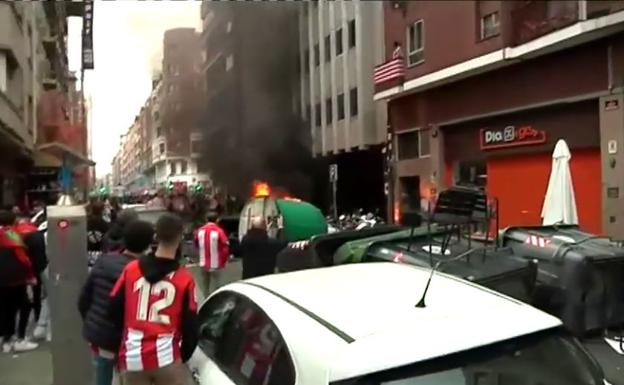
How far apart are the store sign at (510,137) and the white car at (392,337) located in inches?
473

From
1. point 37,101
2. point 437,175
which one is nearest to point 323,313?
point 437,175

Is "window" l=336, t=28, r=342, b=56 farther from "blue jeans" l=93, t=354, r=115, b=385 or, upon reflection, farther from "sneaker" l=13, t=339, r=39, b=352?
"blue jeans" l=93, t=354, r=115, b=385

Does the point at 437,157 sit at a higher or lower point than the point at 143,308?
higher

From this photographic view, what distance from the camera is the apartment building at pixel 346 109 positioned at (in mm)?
18969

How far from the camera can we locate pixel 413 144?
62.9 ft

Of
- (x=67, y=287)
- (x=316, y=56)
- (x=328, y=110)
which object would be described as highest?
(x=316, y=56)

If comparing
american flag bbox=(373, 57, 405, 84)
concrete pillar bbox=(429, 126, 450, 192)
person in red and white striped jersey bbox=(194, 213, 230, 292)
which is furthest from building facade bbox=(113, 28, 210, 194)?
concrete pillar bbox=(429, 126, 450, 192)

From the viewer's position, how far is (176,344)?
315cm

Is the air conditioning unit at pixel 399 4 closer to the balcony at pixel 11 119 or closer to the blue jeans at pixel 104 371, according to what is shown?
the blue jeans at pixel 104 371

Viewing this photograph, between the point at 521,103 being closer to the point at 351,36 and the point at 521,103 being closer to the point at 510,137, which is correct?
the point at 510,137

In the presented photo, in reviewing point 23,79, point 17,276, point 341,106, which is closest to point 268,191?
point 341,106

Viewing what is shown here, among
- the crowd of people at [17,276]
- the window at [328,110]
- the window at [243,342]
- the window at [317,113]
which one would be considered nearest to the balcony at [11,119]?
the window at [317,113]

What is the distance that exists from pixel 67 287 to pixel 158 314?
2.07m

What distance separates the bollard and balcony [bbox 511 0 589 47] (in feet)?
11.5
